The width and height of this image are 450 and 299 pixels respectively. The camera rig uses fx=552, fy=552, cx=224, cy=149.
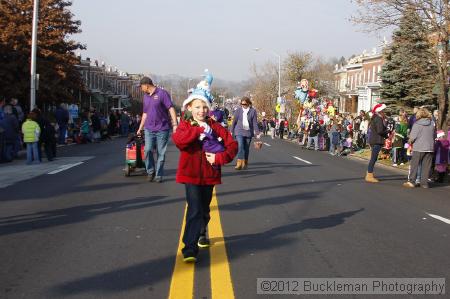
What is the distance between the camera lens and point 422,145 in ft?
40.4

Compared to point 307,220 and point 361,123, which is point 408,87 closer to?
point 361,123

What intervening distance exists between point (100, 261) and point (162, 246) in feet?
2.62

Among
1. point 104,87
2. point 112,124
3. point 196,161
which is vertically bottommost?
point 112,124

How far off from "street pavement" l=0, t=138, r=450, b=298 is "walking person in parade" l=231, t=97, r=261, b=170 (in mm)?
2399

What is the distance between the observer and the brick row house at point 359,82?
65787 mm

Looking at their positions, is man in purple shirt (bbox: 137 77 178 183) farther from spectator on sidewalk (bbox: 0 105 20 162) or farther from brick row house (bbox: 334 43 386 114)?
brick row house (bbox: 334 43 386 114)

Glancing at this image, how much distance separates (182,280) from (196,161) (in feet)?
3.70

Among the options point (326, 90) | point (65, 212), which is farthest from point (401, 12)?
point (326, 90)

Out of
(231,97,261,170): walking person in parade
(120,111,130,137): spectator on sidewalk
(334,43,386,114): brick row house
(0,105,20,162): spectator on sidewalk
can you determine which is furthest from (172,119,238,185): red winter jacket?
(334,43,386,114): brick row house

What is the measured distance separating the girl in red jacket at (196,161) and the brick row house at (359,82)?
190 feet

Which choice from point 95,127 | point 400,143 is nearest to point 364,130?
point 400,143

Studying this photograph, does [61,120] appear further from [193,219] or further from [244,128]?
[193,219]

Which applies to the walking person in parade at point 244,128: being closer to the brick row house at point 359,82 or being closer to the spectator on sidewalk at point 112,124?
the spectator on sidewalk at point 112,124

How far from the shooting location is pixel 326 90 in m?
69.1
